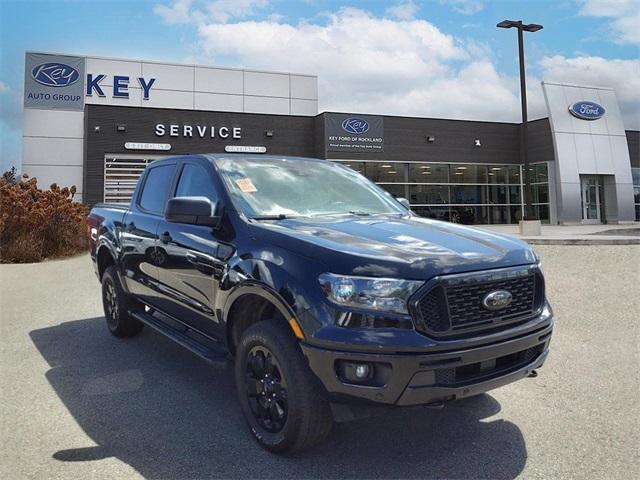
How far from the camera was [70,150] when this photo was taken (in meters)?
24.2

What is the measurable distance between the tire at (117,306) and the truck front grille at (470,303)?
3750 mm

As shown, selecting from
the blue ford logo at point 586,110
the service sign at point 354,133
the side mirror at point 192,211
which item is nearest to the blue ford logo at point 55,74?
the service sign at point 354,133

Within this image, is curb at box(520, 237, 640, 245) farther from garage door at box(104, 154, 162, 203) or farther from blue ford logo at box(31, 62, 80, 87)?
blue ford logo at box(31, 62, 80, 87)

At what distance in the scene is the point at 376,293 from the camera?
260 cm

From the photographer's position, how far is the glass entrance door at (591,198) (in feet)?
89.4

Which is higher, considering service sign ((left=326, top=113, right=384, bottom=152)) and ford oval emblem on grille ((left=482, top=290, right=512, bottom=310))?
service sign ((left=326, top=113, right=384, bottom=152))

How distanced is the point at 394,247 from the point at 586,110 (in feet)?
94.2

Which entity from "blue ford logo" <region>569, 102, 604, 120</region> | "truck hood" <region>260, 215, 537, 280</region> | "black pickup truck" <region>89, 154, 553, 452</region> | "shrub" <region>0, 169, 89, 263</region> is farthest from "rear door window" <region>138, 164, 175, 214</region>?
"blue ford logo" <region>569, 102, 604, 120</region>

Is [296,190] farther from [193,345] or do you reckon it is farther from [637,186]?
[637,186]

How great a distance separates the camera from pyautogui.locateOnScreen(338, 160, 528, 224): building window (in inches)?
1019

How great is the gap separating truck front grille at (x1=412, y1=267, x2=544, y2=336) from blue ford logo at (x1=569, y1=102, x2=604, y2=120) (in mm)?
27650

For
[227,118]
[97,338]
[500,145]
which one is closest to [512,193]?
[500,145]

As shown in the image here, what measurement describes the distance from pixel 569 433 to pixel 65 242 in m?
14.4

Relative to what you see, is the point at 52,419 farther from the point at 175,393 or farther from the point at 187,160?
the point at 187,160
